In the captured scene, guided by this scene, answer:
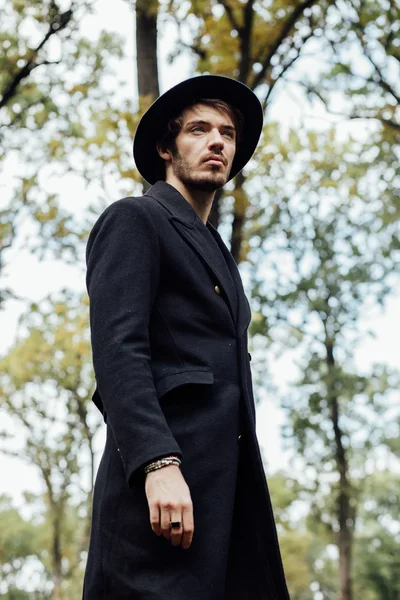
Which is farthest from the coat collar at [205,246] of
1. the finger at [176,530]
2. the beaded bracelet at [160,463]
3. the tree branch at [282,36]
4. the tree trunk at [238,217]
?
the tree branch at [282,36]

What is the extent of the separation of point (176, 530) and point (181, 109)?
1.38 m

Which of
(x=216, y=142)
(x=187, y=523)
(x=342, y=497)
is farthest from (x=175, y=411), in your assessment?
(x=342, y=497)

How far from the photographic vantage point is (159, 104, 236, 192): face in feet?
8.69

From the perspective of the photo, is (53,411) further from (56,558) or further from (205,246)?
(205,246)

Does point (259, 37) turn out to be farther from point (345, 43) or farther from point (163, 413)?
point (163, 413)

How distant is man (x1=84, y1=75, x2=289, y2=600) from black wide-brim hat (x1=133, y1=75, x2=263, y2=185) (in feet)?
0.47

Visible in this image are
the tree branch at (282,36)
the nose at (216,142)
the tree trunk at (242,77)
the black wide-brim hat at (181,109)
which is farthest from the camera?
the tree branch at (282,36)

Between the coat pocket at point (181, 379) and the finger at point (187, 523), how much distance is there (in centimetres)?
32

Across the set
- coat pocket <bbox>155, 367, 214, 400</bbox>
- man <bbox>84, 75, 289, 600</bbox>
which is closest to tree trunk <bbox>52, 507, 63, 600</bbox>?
man <bbox>84, 75, 289, 600</bbox>

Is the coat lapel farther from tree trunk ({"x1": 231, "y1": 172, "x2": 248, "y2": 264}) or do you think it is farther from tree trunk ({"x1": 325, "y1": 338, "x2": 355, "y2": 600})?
tree trunk ({"x1": 325, "y1": 338, "x2": 355, "y2": 600})

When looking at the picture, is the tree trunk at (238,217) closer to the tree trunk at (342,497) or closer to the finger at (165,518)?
the finger at (165,518)

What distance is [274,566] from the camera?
2.34 meters

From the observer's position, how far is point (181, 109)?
2768 mm

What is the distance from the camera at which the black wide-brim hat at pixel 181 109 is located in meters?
2.75
